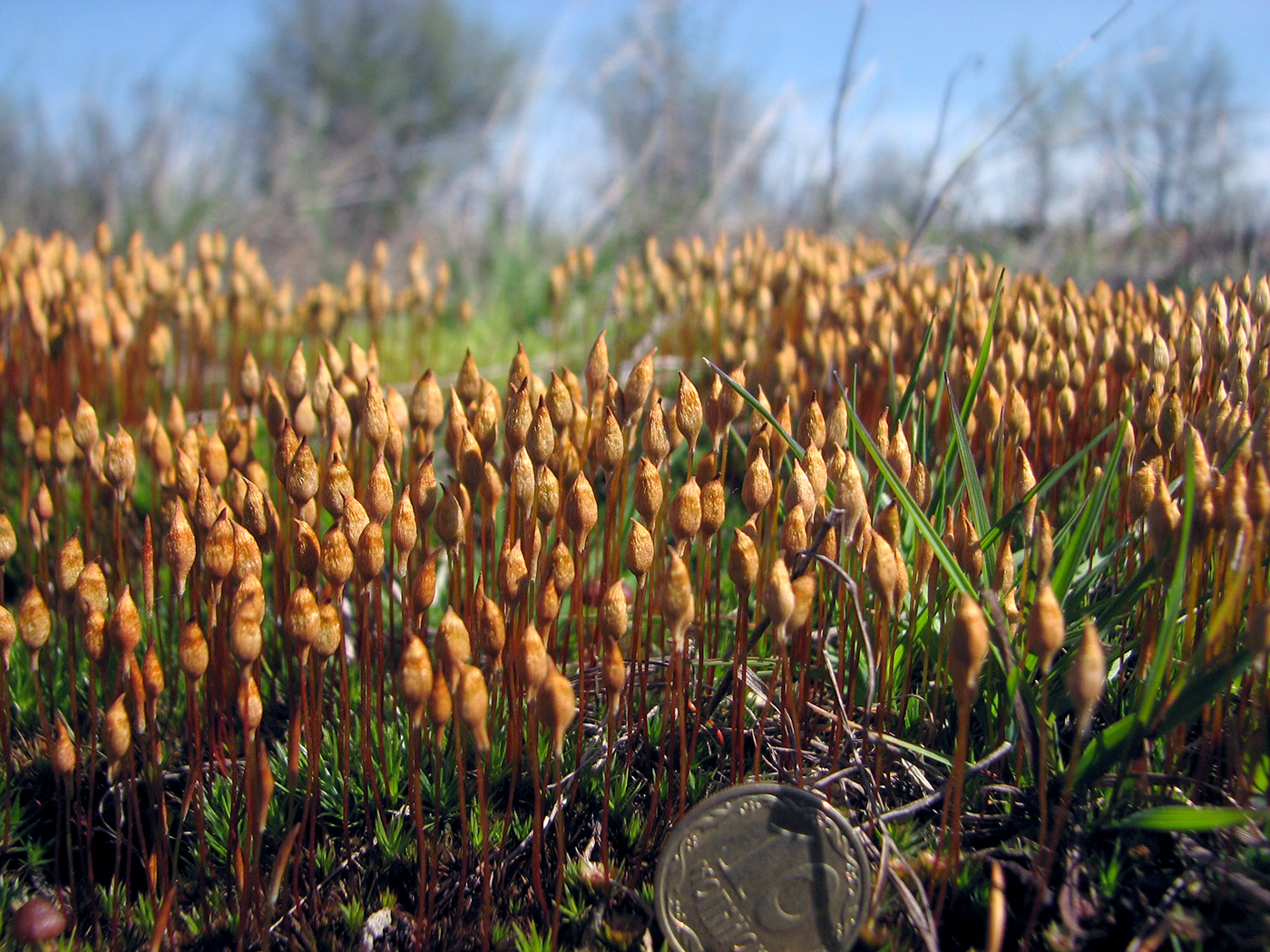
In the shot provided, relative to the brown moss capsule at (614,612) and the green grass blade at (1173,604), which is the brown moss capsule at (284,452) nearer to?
the brown moss capsule at (614,612)

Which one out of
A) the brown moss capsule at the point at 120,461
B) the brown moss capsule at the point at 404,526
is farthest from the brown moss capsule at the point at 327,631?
the brown moss capsule at the point at 120,461

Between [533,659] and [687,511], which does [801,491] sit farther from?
[533,659]

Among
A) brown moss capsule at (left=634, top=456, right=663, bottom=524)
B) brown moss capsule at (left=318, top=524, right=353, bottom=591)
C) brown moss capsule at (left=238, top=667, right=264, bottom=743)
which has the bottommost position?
brown moss capsule at (left=238, top=667, right=264, bottom=743)

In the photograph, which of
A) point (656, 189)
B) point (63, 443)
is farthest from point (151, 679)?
point (656, 189)

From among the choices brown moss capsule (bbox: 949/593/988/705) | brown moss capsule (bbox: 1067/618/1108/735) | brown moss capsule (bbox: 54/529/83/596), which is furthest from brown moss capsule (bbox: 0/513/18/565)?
brown moss capsule (bbox: 1067/618/1108/735)

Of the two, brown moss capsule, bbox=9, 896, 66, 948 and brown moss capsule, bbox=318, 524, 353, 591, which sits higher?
brown moss capsule, bbox=318, 524, 353, 591

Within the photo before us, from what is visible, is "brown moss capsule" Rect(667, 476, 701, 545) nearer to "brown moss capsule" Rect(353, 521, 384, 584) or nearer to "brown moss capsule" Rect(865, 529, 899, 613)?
"brown moss capsule" Rect(865, 529, 899, 613)

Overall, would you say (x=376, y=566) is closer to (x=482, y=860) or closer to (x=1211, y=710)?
(x=482, y=860)
